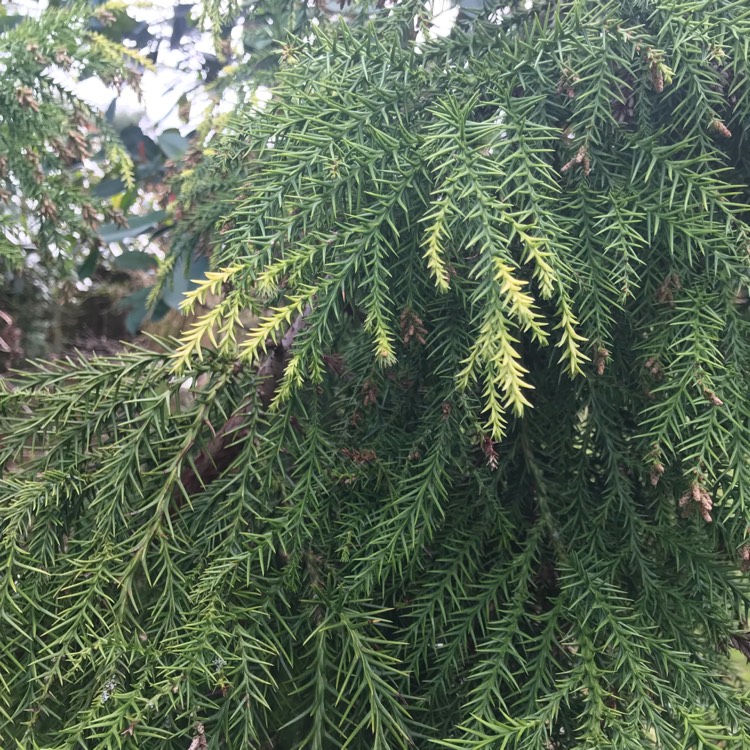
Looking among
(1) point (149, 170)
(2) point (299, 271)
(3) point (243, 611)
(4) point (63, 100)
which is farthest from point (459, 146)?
(1) point (149, 170)

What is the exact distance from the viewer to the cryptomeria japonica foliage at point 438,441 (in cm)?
47

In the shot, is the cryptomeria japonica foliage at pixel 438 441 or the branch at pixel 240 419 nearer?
the cryptomeria japonica foliage at pixel 438 441

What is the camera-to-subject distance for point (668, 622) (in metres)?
0.53

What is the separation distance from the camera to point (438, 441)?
0.53 meters

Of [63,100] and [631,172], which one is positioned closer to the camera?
[631,172]

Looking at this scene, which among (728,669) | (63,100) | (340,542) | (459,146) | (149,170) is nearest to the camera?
(459,146)

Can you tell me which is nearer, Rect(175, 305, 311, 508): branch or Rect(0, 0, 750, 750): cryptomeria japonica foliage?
Rect(0, 0, 750, 750): cryptomeria japonica foliage

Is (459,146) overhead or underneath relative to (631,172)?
overhead

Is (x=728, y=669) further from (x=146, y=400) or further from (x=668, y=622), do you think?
(x=146, y=400)

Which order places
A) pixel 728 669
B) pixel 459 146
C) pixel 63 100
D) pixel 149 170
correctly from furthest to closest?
pixel 149 170
pixel 63 100
pixel 728 669
pixel 459 146

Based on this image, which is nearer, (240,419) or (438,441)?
(438,441)

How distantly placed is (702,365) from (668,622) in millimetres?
214

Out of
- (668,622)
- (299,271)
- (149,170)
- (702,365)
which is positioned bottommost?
(668,622)

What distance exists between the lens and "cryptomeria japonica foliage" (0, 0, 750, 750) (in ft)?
1.53
